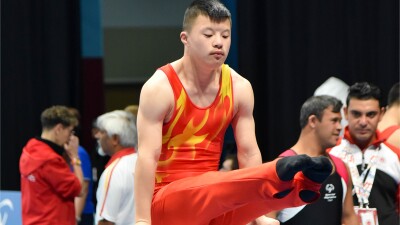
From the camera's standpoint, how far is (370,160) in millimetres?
5211

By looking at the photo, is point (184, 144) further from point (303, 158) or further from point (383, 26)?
point (383, 26)

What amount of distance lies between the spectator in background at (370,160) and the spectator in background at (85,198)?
8.57ft

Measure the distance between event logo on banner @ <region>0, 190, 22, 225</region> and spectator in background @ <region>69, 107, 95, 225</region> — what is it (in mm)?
627

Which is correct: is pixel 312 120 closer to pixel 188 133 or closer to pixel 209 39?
pixel 188 133

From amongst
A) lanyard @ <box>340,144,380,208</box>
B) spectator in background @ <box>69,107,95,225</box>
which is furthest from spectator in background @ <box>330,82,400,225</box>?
spectator in background @ <box>69,107,95,225</box>

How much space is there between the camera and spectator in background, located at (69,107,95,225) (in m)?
7.29

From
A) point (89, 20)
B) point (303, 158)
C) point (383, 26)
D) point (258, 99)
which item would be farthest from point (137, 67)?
point (303, 158)

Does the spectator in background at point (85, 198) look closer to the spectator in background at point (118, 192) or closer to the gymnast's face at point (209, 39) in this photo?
the spectator in background at point (118, 192)

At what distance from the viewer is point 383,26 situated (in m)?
7.08

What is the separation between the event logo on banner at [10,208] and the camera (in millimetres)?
6664

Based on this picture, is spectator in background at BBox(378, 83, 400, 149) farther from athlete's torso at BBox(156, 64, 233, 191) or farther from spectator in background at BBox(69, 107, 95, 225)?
spectator in background at BBox(69, 107, 95, 225)

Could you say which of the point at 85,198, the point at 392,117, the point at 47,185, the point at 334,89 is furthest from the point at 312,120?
the point at 85,198

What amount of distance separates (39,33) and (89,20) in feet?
1.54

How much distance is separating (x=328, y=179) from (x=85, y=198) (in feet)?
9.71
